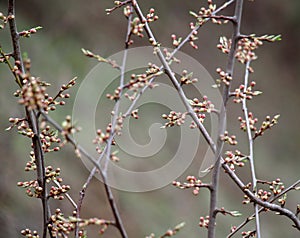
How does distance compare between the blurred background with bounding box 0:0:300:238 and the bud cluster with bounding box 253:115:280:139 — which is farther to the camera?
the blurred background with bounding box 0:0:300:238

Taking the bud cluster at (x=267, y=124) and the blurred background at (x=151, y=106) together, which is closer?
the bud cluster at (x=267, y=124)

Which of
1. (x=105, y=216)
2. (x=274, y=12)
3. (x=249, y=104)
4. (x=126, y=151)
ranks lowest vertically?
(x=105, y=216)

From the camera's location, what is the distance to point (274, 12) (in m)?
3.23

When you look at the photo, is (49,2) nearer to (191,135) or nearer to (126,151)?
(126,151)

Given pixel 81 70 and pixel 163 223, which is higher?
pixel 81 70

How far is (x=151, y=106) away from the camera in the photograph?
2.55 meters

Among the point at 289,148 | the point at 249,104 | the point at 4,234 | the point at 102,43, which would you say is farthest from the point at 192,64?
the point at 4,234

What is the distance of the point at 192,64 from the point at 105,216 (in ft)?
3.02

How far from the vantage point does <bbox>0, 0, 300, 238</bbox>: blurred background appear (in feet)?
6.23

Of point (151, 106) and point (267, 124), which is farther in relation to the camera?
point (151, 106)

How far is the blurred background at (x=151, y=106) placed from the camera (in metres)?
1.90

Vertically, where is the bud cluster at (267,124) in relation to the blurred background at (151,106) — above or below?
below

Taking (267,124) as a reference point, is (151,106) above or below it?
above

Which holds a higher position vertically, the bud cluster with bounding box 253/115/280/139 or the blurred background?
the blurred background
